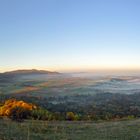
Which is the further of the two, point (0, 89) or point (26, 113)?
point (0, 89)

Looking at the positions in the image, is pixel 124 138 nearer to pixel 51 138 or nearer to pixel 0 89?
pixel 51 138

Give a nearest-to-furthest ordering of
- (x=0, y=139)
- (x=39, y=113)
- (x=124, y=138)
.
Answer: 1. (x=0, y=139)
2. (x=124, y=138)
3. (x=39, y=113)

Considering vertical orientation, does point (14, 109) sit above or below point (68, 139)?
below

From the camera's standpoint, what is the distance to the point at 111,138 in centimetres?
2164

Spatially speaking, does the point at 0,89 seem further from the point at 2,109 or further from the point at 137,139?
the point at 137,139

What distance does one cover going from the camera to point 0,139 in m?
17.1

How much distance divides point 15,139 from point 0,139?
3.62 feet

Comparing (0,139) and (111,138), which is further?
(111,138)

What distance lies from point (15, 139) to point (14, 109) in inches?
2834

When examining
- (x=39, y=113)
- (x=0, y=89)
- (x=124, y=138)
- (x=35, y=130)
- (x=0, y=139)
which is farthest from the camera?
(x=0, y=89)

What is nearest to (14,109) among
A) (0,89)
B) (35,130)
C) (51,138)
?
(35,130)

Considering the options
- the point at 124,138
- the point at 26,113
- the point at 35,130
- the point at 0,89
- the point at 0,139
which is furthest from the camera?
the point at 0,89

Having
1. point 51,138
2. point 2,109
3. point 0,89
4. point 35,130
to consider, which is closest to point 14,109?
point 2,109

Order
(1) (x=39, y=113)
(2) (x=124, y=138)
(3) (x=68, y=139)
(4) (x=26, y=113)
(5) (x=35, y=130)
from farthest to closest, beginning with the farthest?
1. (1) (x=39, y=113)
2. (4) (x=26, y=113)
3. (5) (x=35, y=130)
4. (2) (x=124, y=138)
5. (3) (x=68, y=139)
